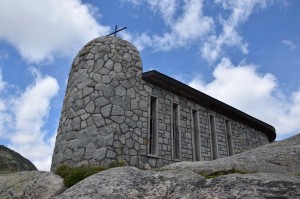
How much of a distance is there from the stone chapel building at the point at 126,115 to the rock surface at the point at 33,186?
10.8 ft

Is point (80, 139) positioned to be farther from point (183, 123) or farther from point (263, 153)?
point (263, 153)

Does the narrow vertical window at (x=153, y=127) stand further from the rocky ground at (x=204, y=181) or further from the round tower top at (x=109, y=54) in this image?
the rocky ground at (x=204, y=181)

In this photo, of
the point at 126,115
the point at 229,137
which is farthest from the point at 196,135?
the point at 126,115

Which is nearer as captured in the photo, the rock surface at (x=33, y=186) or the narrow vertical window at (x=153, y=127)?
the rock surface at (x=33, y=186)

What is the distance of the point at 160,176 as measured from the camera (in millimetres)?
3688

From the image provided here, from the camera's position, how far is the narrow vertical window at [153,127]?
9.52m

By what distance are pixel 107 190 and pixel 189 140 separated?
288 inches

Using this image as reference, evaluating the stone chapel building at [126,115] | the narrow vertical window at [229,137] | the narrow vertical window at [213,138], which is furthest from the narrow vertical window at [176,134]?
the narrow vertical window at [229,137]

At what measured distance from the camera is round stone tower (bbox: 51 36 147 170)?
8625 millimetres

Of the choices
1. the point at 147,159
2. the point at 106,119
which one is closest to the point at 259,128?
the point at 147,159

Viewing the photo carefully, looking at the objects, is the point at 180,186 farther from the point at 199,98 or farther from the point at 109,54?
the point at 199,98

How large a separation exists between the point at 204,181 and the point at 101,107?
615 cm

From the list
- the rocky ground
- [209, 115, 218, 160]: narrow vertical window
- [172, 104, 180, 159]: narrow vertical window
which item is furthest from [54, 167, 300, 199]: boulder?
[209, 115, 218, 160]: narrow vertical window

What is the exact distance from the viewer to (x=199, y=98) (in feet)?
37.0
